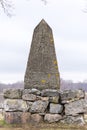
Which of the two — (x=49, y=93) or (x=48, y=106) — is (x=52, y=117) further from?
(x=49, y=93)

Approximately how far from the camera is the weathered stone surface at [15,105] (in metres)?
13.8

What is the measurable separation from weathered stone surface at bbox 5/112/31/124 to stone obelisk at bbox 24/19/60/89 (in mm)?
1008

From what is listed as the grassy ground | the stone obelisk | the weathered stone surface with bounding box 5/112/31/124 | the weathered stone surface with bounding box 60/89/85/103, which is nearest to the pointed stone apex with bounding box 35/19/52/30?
the stone obelisk

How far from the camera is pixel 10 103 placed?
45.6 feet

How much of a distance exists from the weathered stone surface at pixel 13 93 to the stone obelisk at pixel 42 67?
1.81 ft

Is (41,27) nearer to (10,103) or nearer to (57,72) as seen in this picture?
(57,72)

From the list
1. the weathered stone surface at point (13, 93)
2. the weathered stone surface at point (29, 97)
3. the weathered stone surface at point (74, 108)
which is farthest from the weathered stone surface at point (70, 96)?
the weathered stone surface at point (13, 93)

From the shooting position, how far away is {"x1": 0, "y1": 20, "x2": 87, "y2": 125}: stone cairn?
13.6 m

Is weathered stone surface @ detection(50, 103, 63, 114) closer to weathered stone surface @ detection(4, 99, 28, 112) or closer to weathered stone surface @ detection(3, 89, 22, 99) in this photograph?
weathered stone surface @ detection(4, 99, 28, 112)

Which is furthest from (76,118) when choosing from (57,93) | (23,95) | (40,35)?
(40,35)

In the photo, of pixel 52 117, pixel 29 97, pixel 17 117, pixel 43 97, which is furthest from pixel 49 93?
pixel 17 117

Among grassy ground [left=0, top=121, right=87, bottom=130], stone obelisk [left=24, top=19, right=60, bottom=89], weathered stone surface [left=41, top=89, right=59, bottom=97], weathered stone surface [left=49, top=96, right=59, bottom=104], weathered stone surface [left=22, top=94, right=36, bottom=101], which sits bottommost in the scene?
grassy ground [left=0, top=121, right=87, bottom=130]

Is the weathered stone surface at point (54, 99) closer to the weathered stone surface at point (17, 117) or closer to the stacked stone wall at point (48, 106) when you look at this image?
the stacked stone wall at point (48, 106)

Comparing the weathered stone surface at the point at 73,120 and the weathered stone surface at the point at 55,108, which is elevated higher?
the weathered stone surface at the point at 55,108
